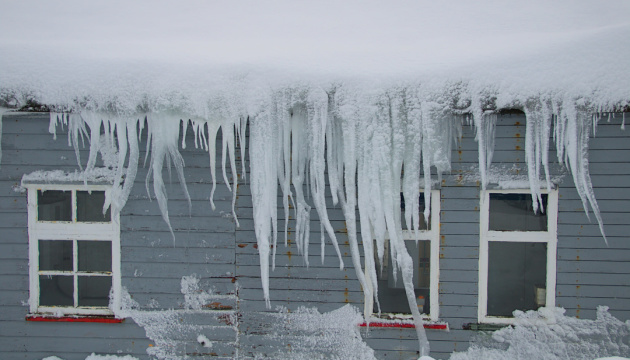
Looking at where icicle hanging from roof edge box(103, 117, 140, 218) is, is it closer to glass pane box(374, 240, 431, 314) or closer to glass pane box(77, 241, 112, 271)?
glass pane box(77, 241, 112, 271)

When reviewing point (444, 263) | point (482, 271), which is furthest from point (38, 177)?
point (482, 271)

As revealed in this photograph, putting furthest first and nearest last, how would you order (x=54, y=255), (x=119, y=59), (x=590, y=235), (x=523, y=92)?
1. (x=54, y=255)
2. (x=590, y=235)
3. (x=119, y=59)
4. (x=523, y=92)

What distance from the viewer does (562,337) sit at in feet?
11.4

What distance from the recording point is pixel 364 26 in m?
3.71

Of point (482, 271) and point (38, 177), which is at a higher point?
point (38, 177)

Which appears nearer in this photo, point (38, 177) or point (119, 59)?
point (119, 59)

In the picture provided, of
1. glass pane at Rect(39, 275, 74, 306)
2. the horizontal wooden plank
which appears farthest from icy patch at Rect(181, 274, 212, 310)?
glass pane at Rect(39, 275, 74, 306)

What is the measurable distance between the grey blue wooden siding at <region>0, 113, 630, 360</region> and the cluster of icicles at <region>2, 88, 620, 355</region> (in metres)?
0.27

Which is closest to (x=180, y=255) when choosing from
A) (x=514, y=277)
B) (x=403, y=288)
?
(x=403, y=288)

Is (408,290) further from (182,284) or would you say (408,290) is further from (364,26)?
(364,26)

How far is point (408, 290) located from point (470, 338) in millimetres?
924

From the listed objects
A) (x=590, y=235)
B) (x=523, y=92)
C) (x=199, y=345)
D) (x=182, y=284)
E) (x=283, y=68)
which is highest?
(x=283, y=68)

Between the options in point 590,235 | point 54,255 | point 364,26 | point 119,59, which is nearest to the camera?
point 119,59

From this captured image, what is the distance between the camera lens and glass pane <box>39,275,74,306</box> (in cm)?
486
